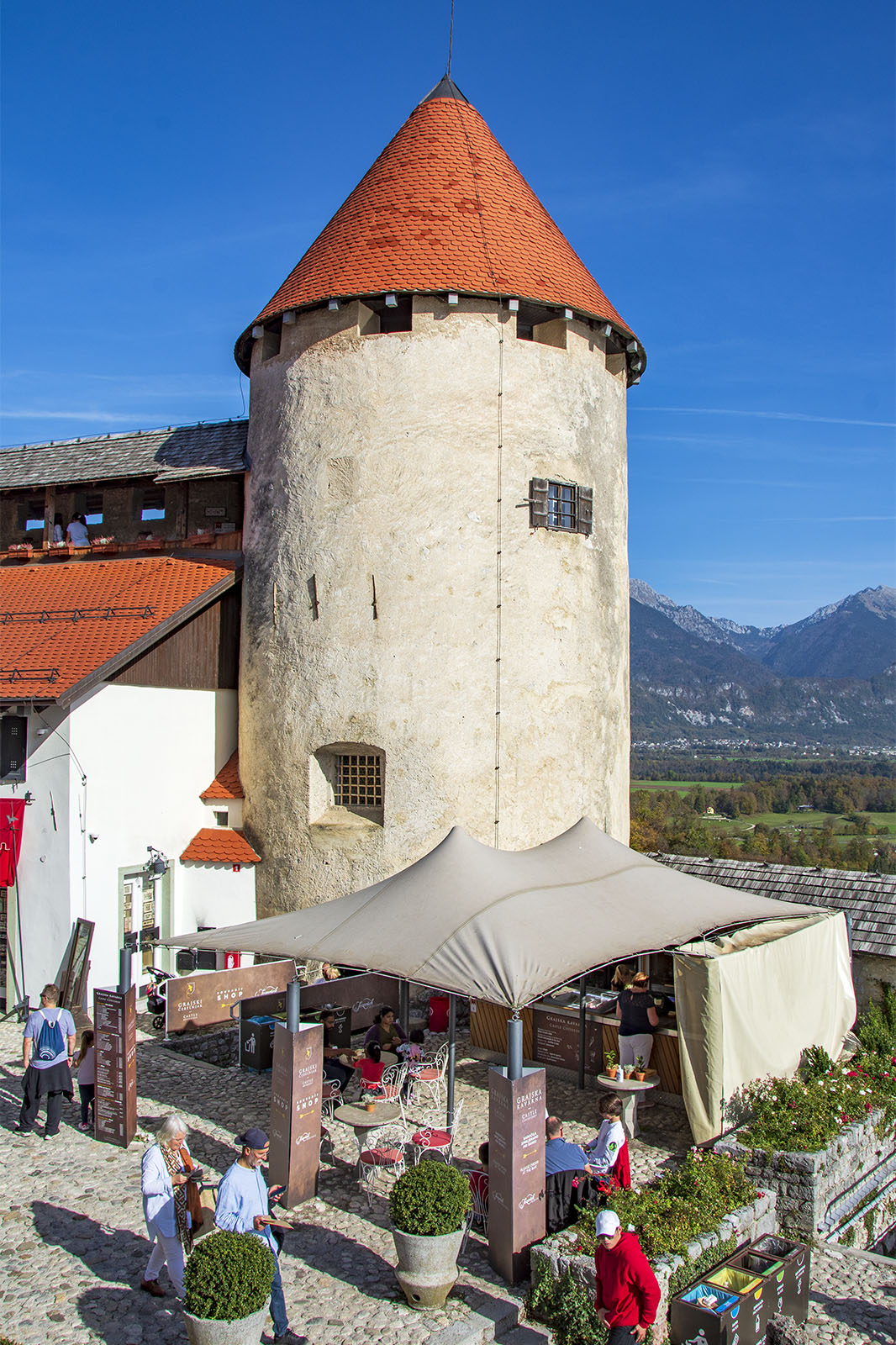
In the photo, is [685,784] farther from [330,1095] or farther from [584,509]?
[330,1095]

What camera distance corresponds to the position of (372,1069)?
1131 cm

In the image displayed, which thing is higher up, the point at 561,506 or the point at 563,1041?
the point at 561,506

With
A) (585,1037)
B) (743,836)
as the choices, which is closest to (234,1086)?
(585,1037)

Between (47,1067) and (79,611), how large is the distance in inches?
348

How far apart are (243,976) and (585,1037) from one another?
517 centimetres

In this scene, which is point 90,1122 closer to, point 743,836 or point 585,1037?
point 585,1037

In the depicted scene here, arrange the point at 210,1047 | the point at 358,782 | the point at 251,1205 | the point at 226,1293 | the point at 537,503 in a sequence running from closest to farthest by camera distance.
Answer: the point at 226,1293 → the point at 251,1205 → the point at 210,1047 → the point at 537,503 → the point at 358,782

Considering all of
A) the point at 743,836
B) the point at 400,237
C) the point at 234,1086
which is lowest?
the point at 743,836

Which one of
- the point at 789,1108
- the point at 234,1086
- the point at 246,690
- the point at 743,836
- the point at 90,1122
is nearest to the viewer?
the point at 789,1108

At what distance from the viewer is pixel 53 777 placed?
49.9 ft

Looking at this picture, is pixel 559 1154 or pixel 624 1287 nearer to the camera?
pixel 624 1287

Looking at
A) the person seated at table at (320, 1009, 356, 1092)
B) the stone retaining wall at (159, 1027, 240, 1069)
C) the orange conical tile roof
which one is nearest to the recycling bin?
the person seated at table at (320, 1009, 356, 1092)

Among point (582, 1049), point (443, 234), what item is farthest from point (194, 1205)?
point (443, 234)

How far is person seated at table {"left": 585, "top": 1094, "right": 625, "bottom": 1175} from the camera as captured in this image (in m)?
9.01
